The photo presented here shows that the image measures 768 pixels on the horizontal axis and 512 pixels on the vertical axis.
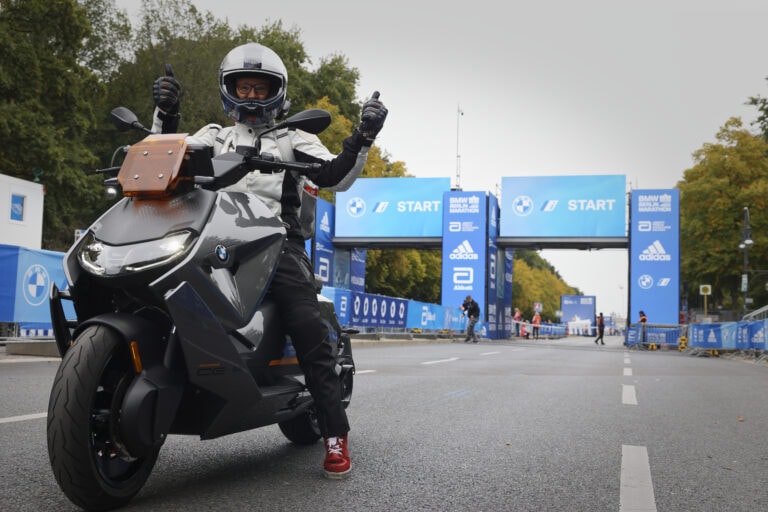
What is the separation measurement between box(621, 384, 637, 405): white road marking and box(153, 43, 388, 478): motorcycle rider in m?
4.77

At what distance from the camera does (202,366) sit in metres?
2.95

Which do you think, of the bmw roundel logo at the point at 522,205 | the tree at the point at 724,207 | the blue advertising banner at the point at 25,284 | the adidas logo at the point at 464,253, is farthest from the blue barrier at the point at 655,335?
the blue advertising banner at the point at 25,284

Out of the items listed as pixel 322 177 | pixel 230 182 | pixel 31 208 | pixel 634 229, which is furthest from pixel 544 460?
pixel 634 229

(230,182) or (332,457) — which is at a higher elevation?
(230,182)

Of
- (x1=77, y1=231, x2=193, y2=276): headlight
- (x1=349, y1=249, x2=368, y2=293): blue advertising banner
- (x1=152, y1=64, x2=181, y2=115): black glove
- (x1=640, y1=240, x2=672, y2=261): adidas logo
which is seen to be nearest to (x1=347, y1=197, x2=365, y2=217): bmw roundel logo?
(x1=349, y1=249, x2=368, y2=293): blue advertising banner

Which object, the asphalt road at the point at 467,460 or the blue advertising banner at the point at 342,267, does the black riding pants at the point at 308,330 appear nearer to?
the asphalt road at the point at 467,460

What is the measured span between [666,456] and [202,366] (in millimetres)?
2963

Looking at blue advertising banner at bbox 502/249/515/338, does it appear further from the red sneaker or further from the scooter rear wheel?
the red sneaker

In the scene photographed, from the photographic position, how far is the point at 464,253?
3862cm

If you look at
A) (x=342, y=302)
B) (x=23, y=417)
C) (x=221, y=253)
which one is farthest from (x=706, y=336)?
(x=221, y=253)

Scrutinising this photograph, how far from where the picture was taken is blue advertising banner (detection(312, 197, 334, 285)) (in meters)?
37.8

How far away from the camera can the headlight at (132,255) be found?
2875 millimetres

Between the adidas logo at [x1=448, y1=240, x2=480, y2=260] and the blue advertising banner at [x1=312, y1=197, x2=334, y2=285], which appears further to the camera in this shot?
the adidas logo at [x1=448, y1=240, x2=480, y2=260]

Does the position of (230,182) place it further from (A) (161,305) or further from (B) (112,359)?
(B) (112,359)
